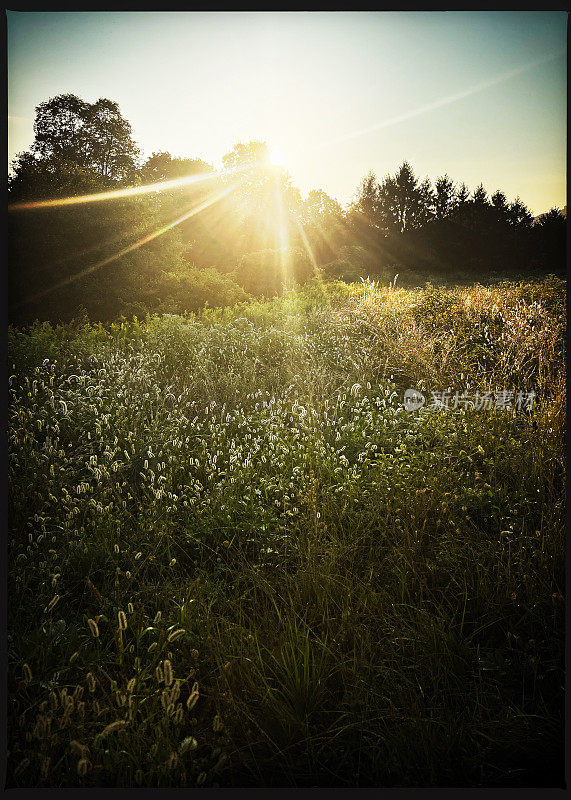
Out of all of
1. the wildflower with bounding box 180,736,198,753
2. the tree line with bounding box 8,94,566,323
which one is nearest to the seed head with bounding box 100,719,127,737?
the wildflower with bounding box 180,736,198,753

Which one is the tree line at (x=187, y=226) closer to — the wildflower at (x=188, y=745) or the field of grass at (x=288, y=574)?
the field of grass at (x=288, y=574)

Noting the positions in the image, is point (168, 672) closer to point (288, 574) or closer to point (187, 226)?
point (288, 574)

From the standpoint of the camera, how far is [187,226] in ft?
11.6

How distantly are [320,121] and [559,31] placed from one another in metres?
1.11
